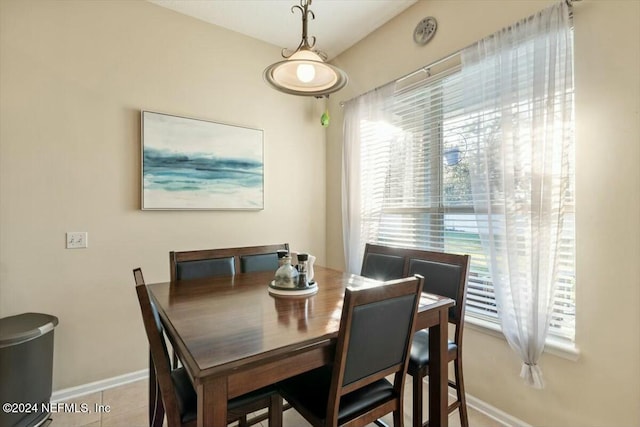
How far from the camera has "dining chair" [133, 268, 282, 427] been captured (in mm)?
1084

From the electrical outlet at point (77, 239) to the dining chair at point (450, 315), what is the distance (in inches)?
87.7

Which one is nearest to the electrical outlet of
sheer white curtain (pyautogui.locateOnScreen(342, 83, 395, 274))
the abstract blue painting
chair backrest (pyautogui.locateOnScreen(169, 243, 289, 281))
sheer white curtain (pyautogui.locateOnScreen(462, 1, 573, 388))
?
the abstract blue painting

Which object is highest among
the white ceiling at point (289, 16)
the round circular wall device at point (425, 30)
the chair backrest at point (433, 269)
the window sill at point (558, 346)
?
the white ceiling at point (289, 16)

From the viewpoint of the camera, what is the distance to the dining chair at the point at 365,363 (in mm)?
1061

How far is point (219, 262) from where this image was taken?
2.06 m

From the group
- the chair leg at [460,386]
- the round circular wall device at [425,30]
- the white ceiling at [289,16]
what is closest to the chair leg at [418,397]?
the chair leg at [460,386]

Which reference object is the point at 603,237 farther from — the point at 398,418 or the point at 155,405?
the point at 155,405

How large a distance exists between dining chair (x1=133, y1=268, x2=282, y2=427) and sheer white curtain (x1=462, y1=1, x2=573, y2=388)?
1377 millimetres

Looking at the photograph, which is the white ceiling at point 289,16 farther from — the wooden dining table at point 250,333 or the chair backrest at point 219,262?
the wooden dining table at point 250,333

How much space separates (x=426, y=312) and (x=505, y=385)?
104 centimetres

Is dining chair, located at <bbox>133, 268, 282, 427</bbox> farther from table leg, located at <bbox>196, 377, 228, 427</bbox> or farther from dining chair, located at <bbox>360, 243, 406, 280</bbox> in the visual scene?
dining chair, located at <bbox>360, 243, 406, 280</bbox>

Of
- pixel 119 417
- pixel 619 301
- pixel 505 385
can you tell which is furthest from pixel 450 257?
pixel 119 417

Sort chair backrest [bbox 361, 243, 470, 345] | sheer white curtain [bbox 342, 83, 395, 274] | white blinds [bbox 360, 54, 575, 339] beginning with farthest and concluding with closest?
sheer white curtain [bbox 342, 83, 395, 274] < white blinds [bbox 360, 54, 575, 339] < chair backrest [bbox 361, 243, 470, 345]

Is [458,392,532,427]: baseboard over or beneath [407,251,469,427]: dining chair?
beneath
